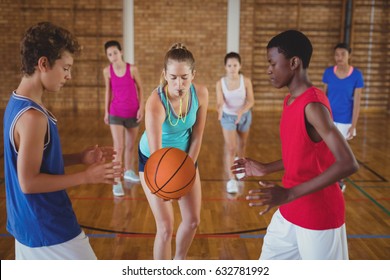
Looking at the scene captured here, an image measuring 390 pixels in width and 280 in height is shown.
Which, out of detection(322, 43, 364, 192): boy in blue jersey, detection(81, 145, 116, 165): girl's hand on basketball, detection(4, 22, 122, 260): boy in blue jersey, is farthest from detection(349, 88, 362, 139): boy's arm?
detection(4, 22, 122, 260): boy in blue jersey

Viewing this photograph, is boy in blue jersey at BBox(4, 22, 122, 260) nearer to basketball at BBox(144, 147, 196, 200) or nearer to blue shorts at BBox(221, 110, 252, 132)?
basketball at BBox(144, 147, 196, 200)

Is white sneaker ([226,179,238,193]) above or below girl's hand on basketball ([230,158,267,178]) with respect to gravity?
below

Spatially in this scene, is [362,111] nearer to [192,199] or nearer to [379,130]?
[379,130]

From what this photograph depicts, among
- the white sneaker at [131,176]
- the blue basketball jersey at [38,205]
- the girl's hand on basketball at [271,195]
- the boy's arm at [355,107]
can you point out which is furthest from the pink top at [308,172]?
the white sneaker at [131,176]

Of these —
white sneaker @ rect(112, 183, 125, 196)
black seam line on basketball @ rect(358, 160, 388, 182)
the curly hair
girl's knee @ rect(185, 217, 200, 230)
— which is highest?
the curly hair

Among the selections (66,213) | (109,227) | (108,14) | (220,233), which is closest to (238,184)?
(220,233)

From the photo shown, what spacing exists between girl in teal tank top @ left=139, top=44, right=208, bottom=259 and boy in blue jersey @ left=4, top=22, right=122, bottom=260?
0.81 metres

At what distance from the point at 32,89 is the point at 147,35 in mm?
10799

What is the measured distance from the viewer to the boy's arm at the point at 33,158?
1.74m

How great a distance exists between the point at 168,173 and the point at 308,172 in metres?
0.81

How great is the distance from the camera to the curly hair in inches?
72.6

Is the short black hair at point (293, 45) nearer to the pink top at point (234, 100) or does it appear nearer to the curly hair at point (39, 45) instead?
the curly hair at point (39, 45)

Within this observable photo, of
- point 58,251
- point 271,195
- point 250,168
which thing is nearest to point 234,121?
point 250,168

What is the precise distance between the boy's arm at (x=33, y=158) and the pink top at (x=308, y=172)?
95cm
